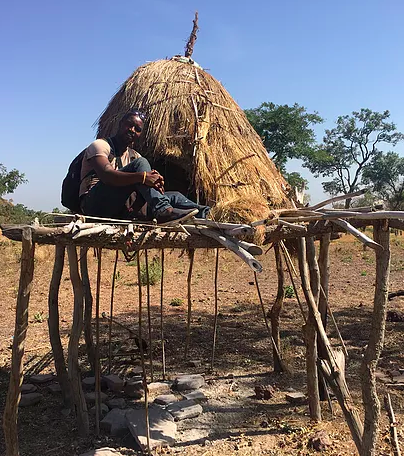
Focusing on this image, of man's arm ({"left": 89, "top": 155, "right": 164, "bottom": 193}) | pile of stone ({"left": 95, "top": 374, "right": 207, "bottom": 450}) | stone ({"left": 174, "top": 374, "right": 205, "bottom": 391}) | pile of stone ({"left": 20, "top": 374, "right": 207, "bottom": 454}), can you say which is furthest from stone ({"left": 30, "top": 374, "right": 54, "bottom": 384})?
man's arm ({"left": 89, "top": 155, "right": 164, "bottom": 193})

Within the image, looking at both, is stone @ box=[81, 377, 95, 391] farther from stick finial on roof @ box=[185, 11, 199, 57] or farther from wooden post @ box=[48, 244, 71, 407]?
stick finial on roof @ box=[185, 11, 199, 57]

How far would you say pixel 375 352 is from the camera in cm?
326

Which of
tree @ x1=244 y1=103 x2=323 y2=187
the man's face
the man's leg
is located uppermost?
tree @ x1=244 y1=103 x2=323 y2=187

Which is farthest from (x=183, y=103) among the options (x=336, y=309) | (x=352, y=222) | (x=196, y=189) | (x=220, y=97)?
(x=336, y=309)

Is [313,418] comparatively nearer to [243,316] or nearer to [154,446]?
[154,446]

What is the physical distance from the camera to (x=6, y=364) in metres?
5.62

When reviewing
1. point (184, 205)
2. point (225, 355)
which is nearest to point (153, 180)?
point (184, 205)

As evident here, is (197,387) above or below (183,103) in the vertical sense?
below

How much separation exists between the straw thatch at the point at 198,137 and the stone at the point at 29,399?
2.53m

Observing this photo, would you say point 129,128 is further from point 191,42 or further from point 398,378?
point 398,378

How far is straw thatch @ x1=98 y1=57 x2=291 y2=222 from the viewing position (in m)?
4.39

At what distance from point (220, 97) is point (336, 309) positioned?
4.75 metres

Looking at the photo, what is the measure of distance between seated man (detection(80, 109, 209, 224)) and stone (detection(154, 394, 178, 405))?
6.41 feet

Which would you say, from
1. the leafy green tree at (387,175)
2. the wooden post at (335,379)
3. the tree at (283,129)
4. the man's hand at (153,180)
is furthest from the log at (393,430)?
the leafy green tree at (387,175)
